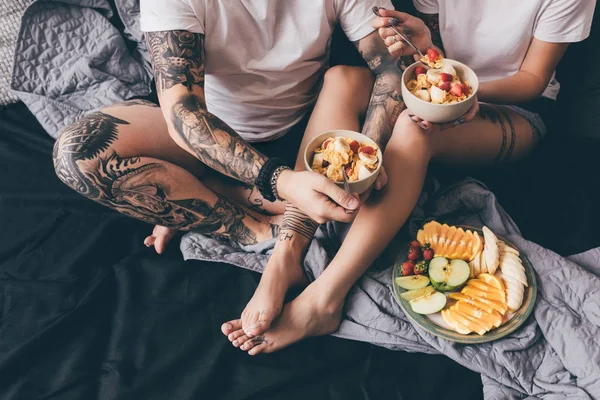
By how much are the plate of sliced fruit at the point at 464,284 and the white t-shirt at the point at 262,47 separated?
0.47 m

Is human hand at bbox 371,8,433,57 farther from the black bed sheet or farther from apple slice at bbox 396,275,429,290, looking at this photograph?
the black bed sheet

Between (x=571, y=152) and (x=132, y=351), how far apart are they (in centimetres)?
123

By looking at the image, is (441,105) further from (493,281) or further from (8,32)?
(8,32)

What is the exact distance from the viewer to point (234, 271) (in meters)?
1.39

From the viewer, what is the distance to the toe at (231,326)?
1240 mm

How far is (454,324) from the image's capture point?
118 centimetres

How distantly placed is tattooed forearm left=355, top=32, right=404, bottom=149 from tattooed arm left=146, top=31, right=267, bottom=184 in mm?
328

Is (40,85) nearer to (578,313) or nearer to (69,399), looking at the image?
(69,399)

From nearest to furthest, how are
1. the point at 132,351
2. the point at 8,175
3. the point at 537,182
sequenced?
1. the point at 132,351
2. the point at 537,182
3. the point at 8,175

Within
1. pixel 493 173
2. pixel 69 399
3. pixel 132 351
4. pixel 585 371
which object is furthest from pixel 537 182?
pixel 69 399

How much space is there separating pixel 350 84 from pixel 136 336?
78 centimetres

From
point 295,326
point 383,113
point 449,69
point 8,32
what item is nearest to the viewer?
point 449,69

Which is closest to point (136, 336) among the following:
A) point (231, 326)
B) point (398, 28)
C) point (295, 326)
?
point (231, 326)

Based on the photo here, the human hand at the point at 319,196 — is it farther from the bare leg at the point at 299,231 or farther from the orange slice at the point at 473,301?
the orange slice at the point at 473,301
